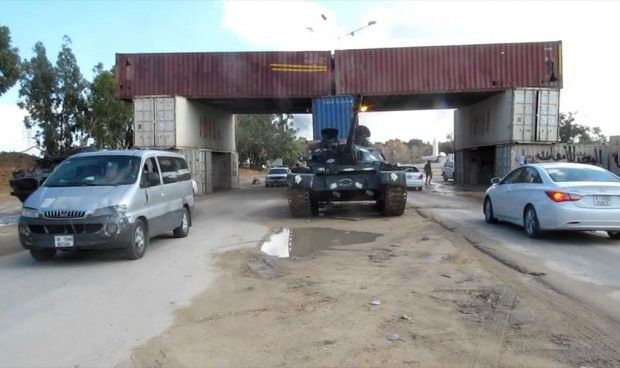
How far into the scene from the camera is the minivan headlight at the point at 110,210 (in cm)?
822

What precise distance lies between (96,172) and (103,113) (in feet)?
110

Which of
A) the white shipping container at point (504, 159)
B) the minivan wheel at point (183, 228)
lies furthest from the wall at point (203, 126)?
the minivan wheel at point (183, 228)

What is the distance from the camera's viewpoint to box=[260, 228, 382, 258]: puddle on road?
31.7ft

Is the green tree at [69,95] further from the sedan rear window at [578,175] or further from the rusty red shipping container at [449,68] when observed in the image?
the sedan rear window at [578,175]

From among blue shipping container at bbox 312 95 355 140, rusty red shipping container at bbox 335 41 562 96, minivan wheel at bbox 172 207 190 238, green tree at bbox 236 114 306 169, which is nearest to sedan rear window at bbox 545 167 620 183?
minivan wheel at bbox 172 207 190 238

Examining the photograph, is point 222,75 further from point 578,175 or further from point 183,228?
point 578,175

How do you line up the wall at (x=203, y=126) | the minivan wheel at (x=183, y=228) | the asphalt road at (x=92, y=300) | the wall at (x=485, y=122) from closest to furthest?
the asphalt road at (x=92, y=300) < the minivan wheel at (x=183, y=228) < the wall at (x=203, y=126) < the wall at (x=485, y=122)

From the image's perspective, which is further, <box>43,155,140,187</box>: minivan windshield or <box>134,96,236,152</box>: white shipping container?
<box>134,96,236,152</box>: white shipping container

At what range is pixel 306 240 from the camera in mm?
10953

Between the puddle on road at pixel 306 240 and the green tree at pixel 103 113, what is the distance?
30.7 metres

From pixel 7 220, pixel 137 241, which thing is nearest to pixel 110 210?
pixel 137 241

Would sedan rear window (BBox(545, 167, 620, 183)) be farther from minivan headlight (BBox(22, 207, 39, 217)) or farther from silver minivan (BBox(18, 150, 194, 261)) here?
minivan headlight (BBox(22, 207, 39, 217))

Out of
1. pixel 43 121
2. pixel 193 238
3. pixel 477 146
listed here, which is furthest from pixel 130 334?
pixel 43 121

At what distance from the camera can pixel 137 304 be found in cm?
616
